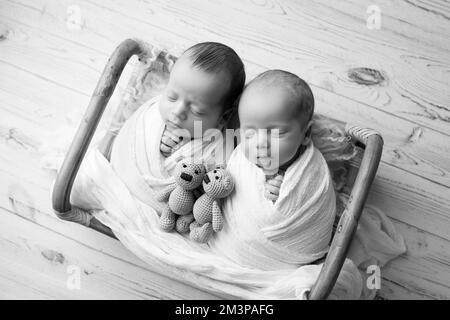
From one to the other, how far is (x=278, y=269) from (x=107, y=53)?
2.49ft

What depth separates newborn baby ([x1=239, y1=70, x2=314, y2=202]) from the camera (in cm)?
99

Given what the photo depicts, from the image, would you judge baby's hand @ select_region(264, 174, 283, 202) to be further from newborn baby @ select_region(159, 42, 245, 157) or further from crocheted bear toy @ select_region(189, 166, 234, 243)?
newborn baby @ select_region(159, 42, 245, 157)

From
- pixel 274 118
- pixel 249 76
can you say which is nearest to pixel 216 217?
pixel 274 118

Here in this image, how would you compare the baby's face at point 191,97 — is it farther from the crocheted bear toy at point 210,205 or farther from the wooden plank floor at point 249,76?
the wooden plank floor at point 249,76

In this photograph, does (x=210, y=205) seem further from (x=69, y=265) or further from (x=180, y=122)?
(x=69, y=265)

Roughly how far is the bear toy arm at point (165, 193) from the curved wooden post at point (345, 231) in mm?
351

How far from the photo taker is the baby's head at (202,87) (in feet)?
3.33

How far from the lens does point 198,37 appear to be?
4.59 ft

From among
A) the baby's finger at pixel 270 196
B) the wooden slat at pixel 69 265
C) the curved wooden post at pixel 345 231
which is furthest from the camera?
the wooden slat at pixel 69 265

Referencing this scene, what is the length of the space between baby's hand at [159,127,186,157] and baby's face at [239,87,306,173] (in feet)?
0.48

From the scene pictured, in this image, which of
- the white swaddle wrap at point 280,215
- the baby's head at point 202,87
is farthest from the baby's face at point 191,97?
the white swaddle wrap at point 280,215

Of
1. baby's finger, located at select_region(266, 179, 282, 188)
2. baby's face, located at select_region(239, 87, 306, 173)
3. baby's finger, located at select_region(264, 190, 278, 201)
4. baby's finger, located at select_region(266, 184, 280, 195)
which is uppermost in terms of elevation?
baby's face, located at select_region(239, 87, 306, 173)

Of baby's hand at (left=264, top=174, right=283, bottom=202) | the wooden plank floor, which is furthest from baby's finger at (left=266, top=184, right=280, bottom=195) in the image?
the wooden plank floor

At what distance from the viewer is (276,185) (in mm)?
1060
